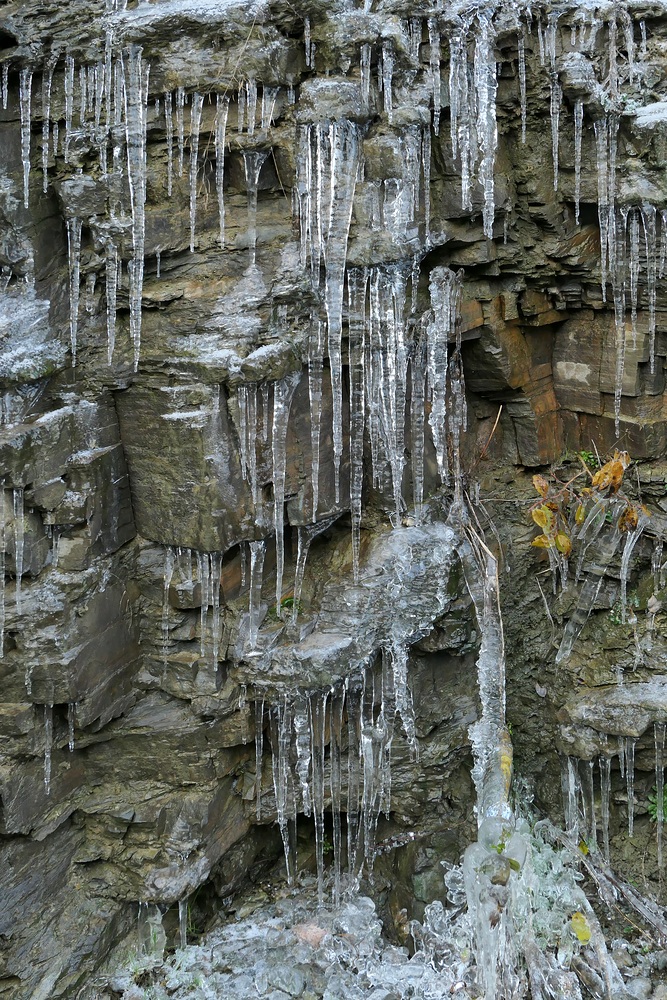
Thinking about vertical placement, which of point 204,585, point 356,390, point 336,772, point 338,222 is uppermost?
point 338,222

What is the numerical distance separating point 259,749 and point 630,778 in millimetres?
2371

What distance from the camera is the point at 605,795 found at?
19.4 feet

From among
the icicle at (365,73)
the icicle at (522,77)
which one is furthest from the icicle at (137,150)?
the icicle at (522,77)

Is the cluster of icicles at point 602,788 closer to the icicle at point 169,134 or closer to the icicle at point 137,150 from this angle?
the icicle at point 137,150

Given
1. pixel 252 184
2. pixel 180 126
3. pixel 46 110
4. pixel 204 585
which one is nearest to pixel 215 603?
pixel 204 585

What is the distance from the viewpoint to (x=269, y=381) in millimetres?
5094

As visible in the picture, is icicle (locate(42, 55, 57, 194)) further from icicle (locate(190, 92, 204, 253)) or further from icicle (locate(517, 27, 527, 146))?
icicle (locate(517, 27, 527, 146))

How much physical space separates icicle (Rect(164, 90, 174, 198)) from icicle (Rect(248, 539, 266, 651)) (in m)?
2.13

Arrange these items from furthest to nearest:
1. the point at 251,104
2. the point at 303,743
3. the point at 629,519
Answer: the point at 629,519
the point at 303,743
the point at 251,104

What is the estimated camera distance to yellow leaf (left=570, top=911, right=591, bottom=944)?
5.47 m

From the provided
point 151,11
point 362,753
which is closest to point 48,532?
point 362,753

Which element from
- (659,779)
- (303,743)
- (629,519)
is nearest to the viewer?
(303,743)

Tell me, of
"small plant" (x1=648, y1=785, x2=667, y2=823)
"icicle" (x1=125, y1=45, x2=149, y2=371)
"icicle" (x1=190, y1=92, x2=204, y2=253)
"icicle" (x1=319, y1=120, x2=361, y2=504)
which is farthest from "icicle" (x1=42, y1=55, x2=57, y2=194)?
"small plant" (x1=648, y1=785, x2=667, y2=823)

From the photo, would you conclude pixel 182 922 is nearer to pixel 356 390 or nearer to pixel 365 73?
pixel 356 390
